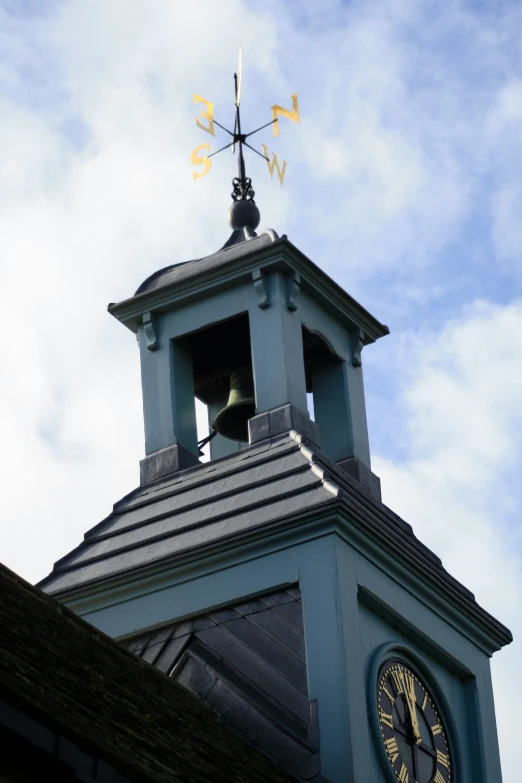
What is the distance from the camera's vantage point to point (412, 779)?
591 inches

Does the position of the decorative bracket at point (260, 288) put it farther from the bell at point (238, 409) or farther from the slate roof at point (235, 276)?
the bell at point (238, 409)

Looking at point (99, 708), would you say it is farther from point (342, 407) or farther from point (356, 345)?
point (356, 345)

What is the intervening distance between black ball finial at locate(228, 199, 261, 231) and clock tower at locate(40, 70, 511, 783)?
36 cm

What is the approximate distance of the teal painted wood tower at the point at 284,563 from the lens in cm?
1455

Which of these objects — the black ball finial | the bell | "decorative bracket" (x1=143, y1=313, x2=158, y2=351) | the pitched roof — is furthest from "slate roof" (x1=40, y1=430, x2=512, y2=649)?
the black ball finial

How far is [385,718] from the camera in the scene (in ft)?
48.9

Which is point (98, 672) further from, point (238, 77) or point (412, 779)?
point (238, 77)

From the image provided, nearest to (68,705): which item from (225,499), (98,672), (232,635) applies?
(98,672)

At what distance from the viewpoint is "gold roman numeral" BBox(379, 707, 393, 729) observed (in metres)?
14.8

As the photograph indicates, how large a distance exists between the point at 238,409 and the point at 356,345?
1.48 metres

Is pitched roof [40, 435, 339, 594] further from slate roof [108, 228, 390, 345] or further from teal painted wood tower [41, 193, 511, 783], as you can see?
slate roof [108, 228, 390, 345]

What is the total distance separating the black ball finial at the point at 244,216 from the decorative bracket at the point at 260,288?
1729 mm

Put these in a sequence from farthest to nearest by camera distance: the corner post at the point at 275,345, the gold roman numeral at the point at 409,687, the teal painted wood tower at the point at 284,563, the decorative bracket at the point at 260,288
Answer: the decorative bracket at the point at 260,288 < the corner post at the point at 275,345 < the gold roman numeral at the point at 409,687 < the teal painted wood tower at the point at 284,563

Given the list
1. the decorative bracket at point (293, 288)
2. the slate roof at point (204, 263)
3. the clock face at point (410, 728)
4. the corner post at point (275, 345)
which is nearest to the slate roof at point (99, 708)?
the clock face at point (410, 728)
